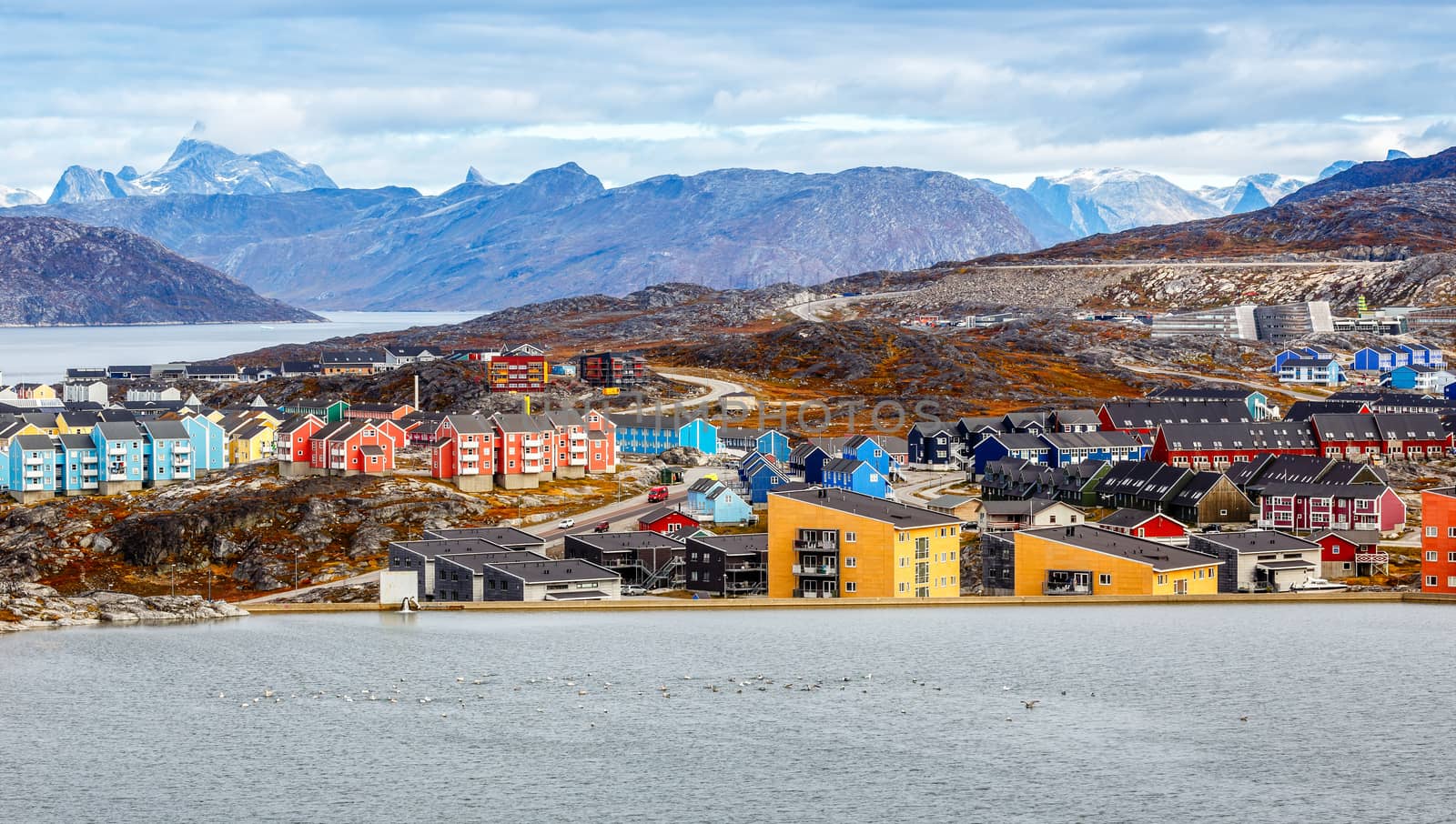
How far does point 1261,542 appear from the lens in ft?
305

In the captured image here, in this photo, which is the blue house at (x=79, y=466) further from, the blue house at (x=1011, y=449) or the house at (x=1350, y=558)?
the house at (x=1350, y=558)

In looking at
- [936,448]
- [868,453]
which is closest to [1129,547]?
[868,453]

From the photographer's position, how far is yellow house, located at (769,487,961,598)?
288 ft

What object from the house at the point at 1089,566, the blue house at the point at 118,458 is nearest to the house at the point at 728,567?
the house at the point at 1089,566

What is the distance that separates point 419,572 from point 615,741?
1286 inches

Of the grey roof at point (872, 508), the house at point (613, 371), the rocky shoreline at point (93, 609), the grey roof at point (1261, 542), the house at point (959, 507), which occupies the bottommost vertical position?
the rocky shoreline at point (93, 609)

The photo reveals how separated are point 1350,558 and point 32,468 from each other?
309ft

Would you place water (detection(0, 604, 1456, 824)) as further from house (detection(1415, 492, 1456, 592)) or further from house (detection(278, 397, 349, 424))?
Result: house (detection(278, 397, 349, 424))

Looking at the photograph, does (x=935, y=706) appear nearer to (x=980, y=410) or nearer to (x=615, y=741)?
(x=615, y=741)

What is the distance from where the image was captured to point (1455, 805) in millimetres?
52938

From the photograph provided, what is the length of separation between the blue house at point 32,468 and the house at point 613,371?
7051 centimetres

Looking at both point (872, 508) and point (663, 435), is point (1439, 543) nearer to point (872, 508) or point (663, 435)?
point (872, 508)

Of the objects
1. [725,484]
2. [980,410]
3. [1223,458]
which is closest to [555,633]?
[725,484]

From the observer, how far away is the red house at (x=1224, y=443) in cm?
13612
